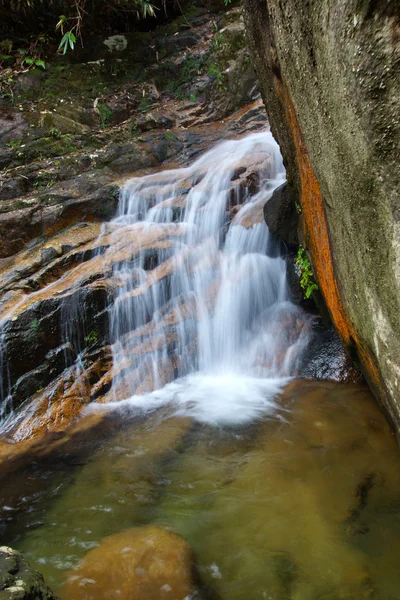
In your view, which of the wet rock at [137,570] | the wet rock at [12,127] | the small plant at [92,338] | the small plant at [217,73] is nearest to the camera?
the wet rock at [137,570]

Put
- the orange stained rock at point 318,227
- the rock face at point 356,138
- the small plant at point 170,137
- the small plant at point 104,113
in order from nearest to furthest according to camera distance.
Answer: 1. the rock face at point 356,138
2. the orange stained rock at point 318,227
3. the small plant at point 170,137
4. the small plant at point 104,113

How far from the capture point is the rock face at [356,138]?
172 centimetres

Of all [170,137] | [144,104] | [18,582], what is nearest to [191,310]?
[18,582]

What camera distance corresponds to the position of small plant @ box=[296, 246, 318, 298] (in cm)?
547

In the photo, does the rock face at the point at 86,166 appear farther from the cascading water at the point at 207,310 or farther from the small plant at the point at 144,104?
the cascading water at the point at 207,310

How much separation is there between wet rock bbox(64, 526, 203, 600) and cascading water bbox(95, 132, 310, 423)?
1.89 m

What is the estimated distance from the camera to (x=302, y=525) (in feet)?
9.34

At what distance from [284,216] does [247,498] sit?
382 centimetres

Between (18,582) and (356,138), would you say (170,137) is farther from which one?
(18,582)

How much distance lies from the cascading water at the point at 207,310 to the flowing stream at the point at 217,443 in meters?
0.02

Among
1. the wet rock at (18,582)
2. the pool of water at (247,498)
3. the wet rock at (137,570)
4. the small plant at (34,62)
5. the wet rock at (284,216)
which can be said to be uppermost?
the small plant at (34,62)

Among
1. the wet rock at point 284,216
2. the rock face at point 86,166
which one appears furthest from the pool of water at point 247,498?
the wet rock at point 284,216

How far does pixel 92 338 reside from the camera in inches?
238

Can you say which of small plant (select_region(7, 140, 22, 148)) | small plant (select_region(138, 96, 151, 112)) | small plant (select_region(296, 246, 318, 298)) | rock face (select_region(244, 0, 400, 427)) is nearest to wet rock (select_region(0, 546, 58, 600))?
rock face (select_region(244, 0, 400, 427))
